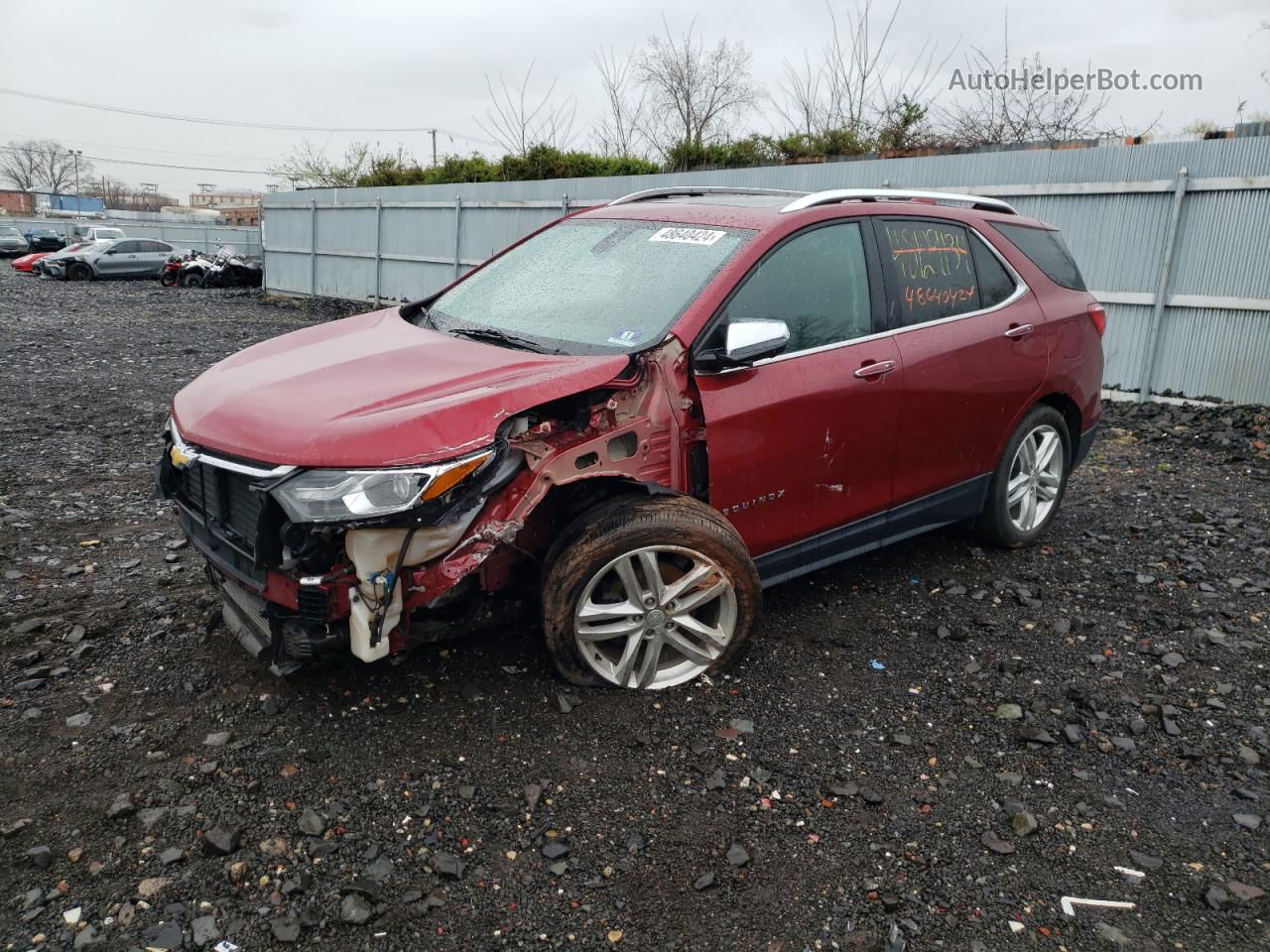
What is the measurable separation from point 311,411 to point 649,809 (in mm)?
1681

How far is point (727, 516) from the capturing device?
11.7 feet

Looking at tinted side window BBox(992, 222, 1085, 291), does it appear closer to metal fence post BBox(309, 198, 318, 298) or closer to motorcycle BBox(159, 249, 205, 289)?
metal fence post BBox(309, 198, 318, 298)

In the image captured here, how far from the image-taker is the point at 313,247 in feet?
70.7

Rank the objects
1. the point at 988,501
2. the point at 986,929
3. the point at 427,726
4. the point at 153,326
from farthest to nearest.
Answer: the point at 153,326 < the point at 988,501 < the point at 427,726 < the point at 986,929

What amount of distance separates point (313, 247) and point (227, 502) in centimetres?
2010

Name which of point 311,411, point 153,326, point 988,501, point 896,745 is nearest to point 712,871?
point 896,745

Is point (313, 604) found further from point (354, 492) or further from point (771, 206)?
point (771, 206)

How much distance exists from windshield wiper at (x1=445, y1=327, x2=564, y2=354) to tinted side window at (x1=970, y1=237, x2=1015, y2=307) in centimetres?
229

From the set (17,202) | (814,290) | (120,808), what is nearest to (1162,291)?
(814,290)

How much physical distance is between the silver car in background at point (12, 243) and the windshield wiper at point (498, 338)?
43.7 m

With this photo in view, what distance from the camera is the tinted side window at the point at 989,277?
4559 mm

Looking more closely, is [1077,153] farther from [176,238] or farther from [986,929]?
[176,238]

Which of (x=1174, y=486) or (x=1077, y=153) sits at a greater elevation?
(x=1077, y=153)

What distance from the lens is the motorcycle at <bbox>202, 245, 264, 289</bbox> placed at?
90.1ft
